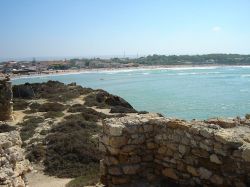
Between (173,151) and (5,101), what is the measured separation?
54.0ft

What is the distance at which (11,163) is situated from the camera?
5684 mm

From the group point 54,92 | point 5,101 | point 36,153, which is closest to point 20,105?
point 5,101

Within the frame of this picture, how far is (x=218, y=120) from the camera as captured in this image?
26.7 feet

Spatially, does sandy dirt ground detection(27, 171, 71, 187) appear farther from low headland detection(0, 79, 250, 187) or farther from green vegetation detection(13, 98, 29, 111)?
green vegetation detection(13, 98, 29, 111)

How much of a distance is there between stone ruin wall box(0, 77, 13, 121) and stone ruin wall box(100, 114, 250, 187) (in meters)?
14.8

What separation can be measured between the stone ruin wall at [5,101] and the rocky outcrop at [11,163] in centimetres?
1617

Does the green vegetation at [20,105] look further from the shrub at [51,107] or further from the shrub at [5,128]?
the shrub at [5,128]

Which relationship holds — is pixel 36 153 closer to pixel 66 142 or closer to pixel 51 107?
pixel 66 142

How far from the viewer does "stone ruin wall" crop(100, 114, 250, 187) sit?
6.42 m

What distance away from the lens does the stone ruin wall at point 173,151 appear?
642 cm

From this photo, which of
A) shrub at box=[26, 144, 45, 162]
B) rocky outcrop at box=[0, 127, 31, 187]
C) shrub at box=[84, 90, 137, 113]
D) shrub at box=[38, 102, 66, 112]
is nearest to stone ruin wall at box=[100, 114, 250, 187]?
rocky outcrop at box=[0, 127, 31, 187]

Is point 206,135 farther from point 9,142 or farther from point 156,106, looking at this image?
point 156,106

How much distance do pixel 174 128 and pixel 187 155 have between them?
2.17 feet

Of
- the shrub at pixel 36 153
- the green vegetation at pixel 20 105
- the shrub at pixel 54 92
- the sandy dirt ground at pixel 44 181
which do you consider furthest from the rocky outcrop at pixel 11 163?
the shrub at pixel 54 92
